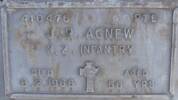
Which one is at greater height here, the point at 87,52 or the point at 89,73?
the point at 87,52

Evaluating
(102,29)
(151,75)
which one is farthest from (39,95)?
(151,75)

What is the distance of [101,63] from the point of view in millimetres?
2371

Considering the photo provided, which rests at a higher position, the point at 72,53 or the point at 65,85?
the point at 72,53

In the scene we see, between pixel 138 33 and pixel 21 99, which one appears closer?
pixel 138 33

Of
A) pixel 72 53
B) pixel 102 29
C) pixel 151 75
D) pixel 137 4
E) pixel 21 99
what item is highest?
pixel 137 4

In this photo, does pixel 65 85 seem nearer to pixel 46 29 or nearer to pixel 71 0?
pixel 46 29

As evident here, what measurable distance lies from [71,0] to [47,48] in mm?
396

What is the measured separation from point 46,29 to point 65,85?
17.8 inches

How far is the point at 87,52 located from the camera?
2352 millimetres

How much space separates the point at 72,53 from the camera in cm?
236

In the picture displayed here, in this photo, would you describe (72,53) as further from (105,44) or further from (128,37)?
(128,37)

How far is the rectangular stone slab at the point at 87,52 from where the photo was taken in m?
2.29

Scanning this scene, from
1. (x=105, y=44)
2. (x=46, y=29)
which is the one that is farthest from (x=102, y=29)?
(x=46, y=29)

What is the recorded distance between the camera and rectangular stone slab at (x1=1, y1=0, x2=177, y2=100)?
7.50ft
